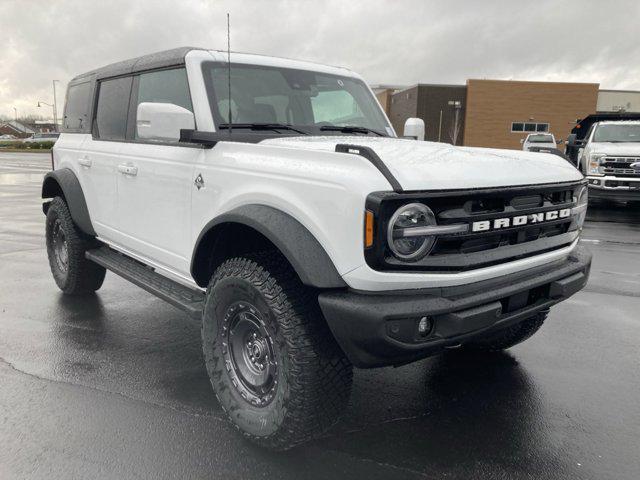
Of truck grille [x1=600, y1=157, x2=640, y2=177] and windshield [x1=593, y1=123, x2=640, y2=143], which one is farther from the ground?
windshield [x1=593, y1=123, x2=640, y2=143]

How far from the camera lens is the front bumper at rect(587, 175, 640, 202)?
1168cm

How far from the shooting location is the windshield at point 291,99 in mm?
3414

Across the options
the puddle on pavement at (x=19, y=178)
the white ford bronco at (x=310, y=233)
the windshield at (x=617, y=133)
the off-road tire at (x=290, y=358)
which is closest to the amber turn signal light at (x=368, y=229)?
the white ford bronco at (x=310, y=233)

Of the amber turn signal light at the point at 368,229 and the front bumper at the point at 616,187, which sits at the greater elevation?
the amber turn signal light at the point at 368,229

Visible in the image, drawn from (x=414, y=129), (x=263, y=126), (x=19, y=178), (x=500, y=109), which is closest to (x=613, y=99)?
(x=500, y=109)

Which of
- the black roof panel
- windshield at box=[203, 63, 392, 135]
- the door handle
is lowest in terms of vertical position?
the door handle

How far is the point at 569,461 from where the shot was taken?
2.65m

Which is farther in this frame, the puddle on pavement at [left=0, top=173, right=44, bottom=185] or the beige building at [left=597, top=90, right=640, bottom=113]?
the beige building at [left=597, top=90, right=640, bottom=113]

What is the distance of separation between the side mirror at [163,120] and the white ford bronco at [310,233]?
0.4 inches

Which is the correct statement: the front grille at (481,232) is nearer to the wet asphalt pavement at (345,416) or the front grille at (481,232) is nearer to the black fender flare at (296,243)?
the black fender flare at (296,243)

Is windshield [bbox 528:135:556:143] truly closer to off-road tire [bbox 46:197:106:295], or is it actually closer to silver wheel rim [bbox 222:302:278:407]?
off-road tire [bbox 46:197:106:295]

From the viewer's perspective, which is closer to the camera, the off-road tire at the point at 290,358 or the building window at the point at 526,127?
the off-road tire at the point at 290,358

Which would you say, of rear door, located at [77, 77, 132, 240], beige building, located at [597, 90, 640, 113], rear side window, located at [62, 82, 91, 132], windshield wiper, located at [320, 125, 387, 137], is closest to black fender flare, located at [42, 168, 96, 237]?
rear door, located at [77, 77, 132, 240]

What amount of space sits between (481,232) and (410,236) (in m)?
0.42
